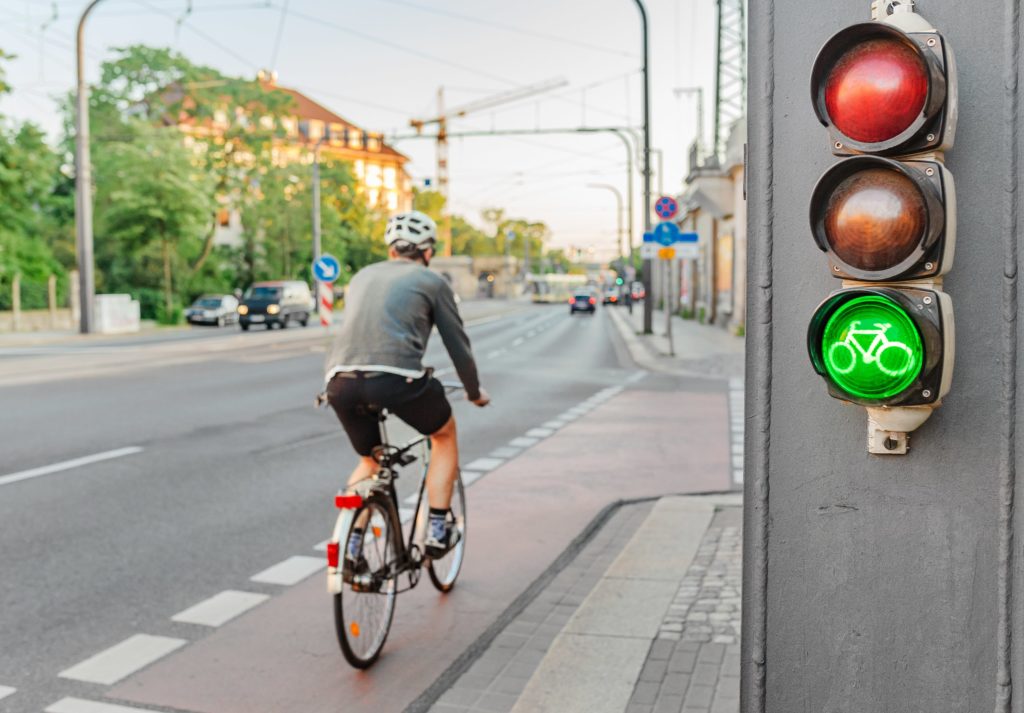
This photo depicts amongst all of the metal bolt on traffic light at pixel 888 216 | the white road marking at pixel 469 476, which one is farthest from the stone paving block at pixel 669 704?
the white road marking at pixel 469 476

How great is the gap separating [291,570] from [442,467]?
55.5 inches

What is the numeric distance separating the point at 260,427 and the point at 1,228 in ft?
76.0

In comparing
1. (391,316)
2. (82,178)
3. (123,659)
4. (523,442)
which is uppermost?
(82,178)

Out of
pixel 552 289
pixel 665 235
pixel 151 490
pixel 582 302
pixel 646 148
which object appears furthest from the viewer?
pixel 552 289

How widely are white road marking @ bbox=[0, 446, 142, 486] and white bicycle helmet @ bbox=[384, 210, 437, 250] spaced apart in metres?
4.70

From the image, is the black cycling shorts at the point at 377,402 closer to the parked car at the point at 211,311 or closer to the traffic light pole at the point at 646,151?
the traffic light pole at the point at 646,151

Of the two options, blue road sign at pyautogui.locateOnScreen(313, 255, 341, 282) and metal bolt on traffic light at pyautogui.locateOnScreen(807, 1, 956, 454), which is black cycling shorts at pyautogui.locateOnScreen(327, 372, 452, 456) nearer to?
metal bolt on traffic light at pyautogui.locateOnScreen(807, 1, 956, 454)

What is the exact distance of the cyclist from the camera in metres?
4.44

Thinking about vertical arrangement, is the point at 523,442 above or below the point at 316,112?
below

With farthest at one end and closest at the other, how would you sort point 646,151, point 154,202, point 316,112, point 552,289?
point 316,112 < point 552,289 < point 154,202 < point 646,151

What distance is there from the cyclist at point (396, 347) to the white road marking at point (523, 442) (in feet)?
19.1

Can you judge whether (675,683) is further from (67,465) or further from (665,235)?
(665,235)

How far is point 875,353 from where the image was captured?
2193 mm

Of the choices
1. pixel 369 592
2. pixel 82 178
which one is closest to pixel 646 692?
pixel 369 592
